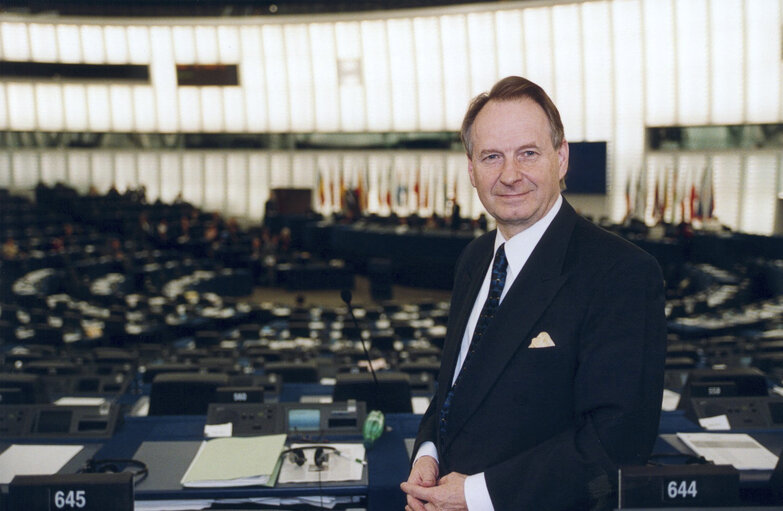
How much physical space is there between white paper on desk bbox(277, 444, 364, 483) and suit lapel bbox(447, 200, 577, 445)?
2.98 feet

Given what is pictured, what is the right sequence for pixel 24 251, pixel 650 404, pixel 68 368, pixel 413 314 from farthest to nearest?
pixel 24 251, pixel 413 314, pixel 68 368, pixel 650 404

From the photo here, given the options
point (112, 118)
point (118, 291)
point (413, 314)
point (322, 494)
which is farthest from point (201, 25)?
point (322, 494)

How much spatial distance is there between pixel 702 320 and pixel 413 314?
14.9 feet

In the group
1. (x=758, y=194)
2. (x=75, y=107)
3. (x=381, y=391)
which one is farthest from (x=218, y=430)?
(x=75, y=107)

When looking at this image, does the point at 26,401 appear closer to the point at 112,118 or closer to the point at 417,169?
the point at 417,169

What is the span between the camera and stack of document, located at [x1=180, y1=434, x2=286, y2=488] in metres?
2.08

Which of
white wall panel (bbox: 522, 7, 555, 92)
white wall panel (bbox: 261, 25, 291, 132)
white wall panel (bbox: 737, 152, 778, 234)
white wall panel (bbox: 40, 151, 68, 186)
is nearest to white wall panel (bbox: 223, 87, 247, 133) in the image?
white wall panel (bbox: 261, 25, 291, 132)

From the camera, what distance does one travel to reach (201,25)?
21.4 metres

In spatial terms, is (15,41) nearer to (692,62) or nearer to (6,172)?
(6,172)

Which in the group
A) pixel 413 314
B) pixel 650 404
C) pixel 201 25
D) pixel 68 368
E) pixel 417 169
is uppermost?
pixel 201 25

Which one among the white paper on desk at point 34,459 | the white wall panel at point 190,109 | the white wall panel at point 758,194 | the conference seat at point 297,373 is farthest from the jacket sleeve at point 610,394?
the white wall panel at point 190,109

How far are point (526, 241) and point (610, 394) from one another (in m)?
0.39

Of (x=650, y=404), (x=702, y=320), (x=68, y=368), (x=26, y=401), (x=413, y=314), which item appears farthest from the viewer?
(x=413, y=314)

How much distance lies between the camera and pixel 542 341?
1.30 m
